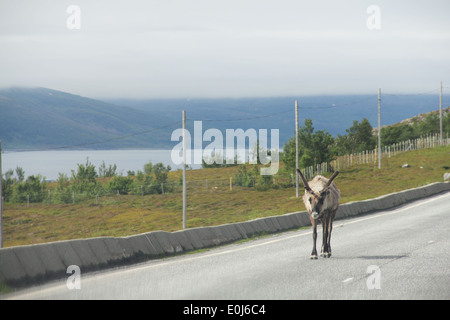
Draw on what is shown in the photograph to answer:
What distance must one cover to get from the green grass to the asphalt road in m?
32.9

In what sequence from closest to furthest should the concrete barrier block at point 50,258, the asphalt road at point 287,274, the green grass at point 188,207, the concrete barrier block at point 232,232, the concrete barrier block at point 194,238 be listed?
the asphalt road at point 287,274 < the concrete barrier block at point 50,258 < the concrete barrier block at point 194,238 < the concrete barrier block at point 232,232 < the green grass at point 188,207

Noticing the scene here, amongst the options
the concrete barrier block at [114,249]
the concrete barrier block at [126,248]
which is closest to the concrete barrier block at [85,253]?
the concrete barrier block at [114,249]

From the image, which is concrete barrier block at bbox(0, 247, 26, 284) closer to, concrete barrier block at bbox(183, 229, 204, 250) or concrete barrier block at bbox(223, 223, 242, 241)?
concrete barrier block at bbox(183, 229, 204, 250)

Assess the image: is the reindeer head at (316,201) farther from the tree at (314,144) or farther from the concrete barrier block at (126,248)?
the tree at (314,144)

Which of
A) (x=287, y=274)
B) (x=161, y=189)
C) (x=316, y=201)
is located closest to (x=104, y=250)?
(x=287, y=274)

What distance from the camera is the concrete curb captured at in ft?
38.1

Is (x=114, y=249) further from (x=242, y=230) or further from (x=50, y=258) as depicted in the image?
(x=242, y=230)

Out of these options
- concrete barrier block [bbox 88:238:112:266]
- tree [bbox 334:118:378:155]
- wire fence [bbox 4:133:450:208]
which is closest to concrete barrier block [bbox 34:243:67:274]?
concrete barrier block [bbox 88:238:112:266]

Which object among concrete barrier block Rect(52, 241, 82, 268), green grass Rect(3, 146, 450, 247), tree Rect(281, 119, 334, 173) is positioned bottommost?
green grass Rect(3, 146, 450, 247)

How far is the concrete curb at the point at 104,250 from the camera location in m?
11.6

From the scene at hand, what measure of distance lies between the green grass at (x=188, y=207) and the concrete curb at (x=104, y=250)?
3073cm
